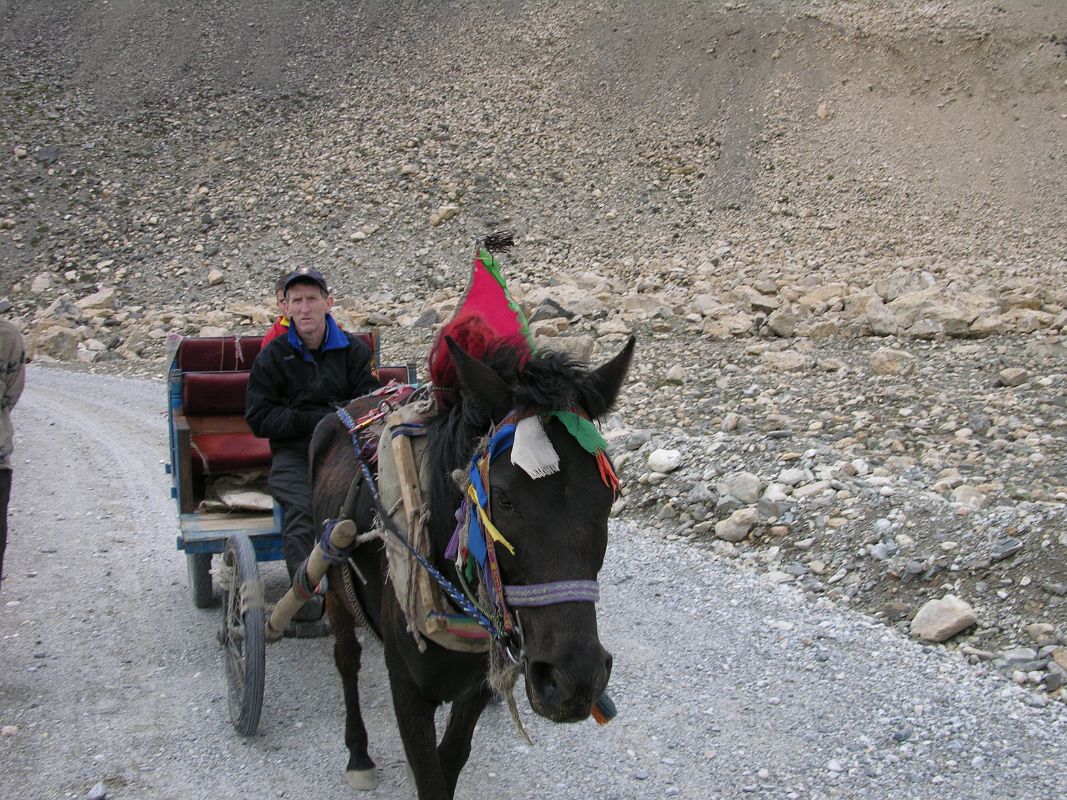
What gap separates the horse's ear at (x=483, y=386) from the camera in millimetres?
2814

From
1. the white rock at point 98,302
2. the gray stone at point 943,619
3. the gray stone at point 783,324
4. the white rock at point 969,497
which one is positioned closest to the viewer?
the gray stone at point 943,619

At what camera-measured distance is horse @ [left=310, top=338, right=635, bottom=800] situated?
2.59m

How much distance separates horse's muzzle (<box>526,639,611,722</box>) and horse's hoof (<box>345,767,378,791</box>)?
180 centimetres

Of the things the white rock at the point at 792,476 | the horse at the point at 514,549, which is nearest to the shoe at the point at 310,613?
the horse at the point at 514,549

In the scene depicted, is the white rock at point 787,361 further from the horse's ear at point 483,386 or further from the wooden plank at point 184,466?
the horse's ear at point 483,386

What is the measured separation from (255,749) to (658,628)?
236 cm

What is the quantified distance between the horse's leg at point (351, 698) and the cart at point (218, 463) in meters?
0.59

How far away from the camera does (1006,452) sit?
24.5 ft

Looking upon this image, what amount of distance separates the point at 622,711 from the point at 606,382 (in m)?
2.29

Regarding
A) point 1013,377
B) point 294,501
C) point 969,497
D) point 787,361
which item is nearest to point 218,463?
point 294,501

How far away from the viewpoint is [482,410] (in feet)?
9.63

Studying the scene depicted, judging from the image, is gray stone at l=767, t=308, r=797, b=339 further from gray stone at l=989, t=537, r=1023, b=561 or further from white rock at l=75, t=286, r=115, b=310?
white rock at l=75, t=286, r=115, b=310

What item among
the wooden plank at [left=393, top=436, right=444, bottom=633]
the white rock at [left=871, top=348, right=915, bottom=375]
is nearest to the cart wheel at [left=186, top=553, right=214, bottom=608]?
the wooden plank at [left=393, top=436, right=444, bottom=633]

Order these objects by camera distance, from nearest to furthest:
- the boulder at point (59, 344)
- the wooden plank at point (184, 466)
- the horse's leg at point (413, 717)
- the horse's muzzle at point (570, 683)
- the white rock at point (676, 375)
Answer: the horse's muzzle at point (570, 683) < the horse's leg at point (413, 717) < the wooden plank at point (184, 466) < the white rock at point (676, 375) < the boulder at point (59, 344)
